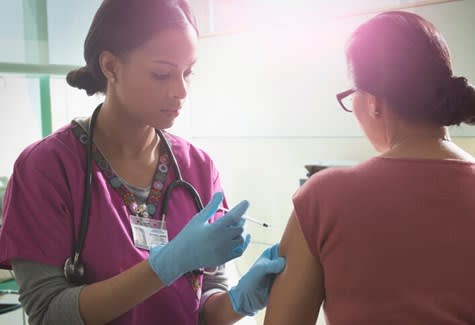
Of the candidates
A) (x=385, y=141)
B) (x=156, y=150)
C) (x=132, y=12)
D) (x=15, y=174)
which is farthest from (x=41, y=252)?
(x=385, y=141)

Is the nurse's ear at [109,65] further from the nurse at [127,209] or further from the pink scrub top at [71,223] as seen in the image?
the pink scrub top at [71,223]

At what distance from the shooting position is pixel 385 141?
1.00 meters

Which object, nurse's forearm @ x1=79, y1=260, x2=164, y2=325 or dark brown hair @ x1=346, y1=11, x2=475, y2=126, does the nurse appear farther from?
dark brown hair @ x1=346, y1=11, x2=475, y2=126

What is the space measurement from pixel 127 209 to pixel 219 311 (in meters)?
0.35

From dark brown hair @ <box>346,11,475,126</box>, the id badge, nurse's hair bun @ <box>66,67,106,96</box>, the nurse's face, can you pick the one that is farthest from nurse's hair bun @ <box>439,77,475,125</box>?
nurse's hair bun @ <box>66,67,106,96</box>

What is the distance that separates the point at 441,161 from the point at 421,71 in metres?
0.17

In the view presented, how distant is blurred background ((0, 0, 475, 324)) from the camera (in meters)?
2.09

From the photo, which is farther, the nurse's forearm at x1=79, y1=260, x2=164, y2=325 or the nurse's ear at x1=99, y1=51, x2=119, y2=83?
the nurse's ear at x1=99, y1=51, x2=119, y2=83

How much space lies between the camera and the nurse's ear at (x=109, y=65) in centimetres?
122

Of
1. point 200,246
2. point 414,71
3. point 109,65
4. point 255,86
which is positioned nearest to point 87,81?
point 109,65

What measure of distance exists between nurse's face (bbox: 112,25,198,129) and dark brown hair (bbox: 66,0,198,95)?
20 mm

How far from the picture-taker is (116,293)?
1.05m

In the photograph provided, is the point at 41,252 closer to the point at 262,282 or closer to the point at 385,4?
the point at 262,282

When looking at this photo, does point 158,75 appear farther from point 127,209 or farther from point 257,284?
point 257,284
